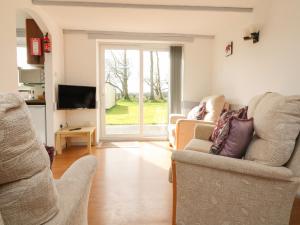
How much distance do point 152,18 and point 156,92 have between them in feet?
5.79

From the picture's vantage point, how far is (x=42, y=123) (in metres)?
3.79

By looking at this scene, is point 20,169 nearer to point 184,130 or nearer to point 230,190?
point 230,190

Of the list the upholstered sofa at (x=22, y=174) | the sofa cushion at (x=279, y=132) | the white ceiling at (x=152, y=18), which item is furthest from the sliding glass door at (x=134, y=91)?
the upholstered sofa at (x=22, y=174)

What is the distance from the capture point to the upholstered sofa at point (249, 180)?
1.48 m

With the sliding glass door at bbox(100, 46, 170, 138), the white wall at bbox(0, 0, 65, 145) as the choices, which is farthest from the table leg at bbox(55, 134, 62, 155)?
the sliding glass door at bbox(100, 46, 170, 138)

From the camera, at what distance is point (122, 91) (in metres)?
4.93

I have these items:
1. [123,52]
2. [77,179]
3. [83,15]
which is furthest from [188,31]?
[77,179]

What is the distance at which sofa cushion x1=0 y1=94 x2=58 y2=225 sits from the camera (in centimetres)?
66

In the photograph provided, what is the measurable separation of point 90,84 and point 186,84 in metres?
2.00

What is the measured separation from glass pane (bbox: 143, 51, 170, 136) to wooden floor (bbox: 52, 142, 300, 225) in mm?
857

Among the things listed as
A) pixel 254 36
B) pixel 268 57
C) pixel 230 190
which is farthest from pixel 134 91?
pixel 230 190

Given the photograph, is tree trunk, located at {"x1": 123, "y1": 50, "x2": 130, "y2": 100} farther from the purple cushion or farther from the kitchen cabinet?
the purple cushion

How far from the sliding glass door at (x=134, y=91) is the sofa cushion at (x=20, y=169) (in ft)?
13.7

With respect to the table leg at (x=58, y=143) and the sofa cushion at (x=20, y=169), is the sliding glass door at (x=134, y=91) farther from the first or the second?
the sofa cushion at (x=20, y=169)
